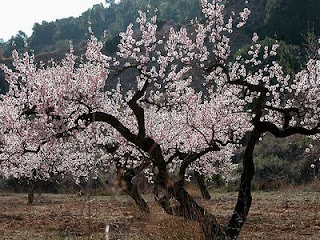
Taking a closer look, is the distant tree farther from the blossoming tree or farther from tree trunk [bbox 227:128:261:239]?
tree trunk [bbox 227:128:261:239]

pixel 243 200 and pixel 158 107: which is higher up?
pixel 158 107

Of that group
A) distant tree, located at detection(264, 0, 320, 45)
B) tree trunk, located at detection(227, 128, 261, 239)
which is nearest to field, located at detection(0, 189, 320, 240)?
tree trunk, located at detection(227, 128, 261, 239)

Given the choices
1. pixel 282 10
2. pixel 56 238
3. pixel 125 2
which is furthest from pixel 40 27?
pixel 56 238

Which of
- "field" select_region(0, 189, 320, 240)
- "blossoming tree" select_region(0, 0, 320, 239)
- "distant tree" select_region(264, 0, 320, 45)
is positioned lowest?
"field" select_region(0, 189, 320, 240)

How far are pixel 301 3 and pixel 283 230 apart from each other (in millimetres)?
52255

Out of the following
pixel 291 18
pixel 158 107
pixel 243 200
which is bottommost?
pixel 243 200

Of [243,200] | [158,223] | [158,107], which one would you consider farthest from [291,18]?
[158,223]

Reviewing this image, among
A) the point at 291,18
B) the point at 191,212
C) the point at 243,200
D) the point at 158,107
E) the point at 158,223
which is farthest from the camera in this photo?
the point at 291,18

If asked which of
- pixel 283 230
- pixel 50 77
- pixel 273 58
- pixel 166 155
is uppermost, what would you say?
pixel 273 58

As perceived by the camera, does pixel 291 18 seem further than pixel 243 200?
Yes

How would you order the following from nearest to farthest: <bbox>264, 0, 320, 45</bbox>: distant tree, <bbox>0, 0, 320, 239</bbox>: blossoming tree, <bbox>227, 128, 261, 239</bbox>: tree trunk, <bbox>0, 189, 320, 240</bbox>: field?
<bbox>0, 189, 320, 240</bbox>: field < <bbox>227, 128, 261, 239</bbox>: tree trunk < <bbox>0, 0, 320, 239</bbox>: blossoming tree < <bbox>264, 0, 320, 45</bbox>: distant tree

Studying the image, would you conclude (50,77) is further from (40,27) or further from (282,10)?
(40,27)

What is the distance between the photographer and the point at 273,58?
43062 millimetres

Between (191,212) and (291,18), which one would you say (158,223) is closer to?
(191,212)
